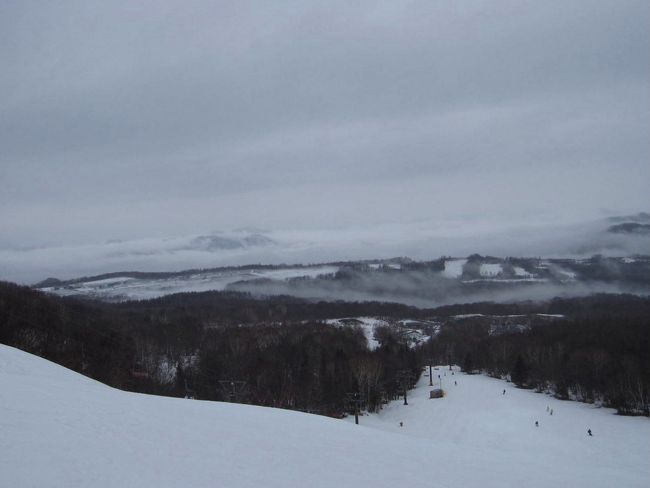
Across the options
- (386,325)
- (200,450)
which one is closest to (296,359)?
(200,450)

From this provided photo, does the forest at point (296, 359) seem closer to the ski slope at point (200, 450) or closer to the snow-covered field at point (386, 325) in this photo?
the snow-covered field at point (386, 325)

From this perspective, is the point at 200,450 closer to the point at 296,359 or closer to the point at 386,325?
the point at 296,359

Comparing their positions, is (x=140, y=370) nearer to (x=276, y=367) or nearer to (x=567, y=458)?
(x=276, y=367)

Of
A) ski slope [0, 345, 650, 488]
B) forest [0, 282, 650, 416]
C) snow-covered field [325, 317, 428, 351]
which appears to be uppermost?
ski slope [0, 345, 650, 488]

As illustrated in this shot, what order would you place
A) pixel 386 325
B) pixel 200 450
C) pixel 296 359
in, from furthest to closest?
pixel 386 325 < pixel 296 359 < pixel 200 450

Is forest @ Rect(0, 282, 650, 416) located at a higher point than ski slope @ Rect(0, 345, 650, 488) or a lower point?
lower

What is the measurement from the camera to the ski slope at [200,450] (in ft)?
34.1

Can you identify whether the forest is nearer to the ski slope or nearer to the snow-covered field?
the snow-covered field

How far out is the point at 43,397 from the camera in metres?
13.8

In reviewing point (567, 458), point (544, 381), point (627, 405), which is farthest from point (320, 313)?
point (567, 458)

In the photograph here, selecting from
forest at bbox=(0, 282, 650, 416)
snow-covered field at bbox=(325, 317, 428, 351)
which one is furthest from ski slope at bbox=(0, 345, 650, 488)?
snow-covered field at bbox=(325, 317, 428, 351)

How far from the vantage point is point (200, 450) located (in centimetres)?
1271

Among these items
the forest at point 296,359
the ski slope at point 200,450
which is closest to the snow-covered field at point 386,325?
the forest at point 296,359

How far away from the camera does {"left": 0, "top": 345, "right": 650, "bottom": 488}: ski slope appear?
1041 centimetres
